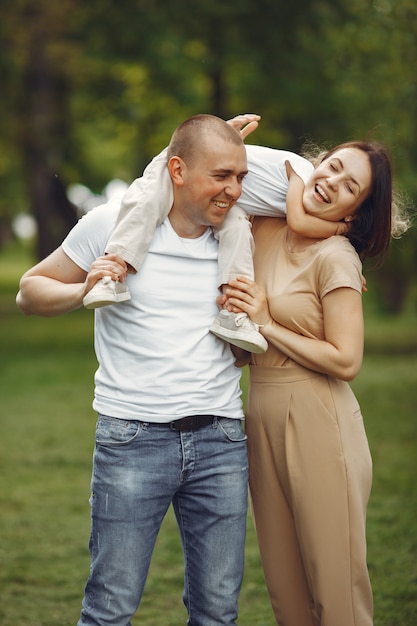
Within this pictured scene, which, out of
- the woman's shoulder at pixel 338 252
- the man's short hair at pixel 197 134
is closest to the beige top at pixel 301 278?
the woman's shoulder at pixel 338 252

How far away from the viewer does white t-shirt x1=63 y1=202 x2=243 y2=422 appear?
10.3 ft

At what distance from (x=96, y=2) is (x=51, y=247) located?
6503 mm

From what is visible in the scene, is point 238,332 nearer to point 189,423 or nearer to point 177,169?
point 189,423

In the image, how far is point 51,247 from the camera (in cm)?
2067

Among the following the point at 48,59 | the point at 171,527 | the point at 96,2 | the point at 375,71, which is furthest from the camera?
the point at 48,59

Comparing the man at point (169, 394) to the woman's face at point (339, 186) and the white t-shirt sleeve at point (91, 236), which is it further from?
the woman's face at point (339, 186)

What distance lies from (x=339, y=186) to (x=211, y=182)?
446 millimetres

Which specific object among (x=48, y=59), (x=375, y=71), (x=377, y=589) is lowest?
(x=377, y=589)

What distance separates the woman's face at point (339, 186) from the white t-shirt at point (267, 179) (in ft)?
0.25

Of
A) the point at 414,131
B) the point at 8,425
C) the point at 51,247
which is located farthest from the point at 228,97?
the point at 8,425

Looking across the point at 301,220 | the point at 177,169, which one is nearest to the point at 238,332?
the point at 301,220

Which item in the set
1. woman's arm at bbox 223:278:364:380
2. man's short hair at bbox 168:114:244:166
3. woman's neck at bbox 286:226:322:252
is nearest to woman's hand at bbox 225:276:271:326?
woman's arm at bbox 223:278:364:380

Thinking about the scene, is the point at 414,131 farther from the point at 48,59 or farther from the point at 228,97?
the point at 48,59

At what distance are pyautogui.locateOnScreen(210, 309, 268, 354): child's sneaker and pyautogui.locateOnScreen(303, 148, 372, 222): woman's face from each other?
1.50ft
